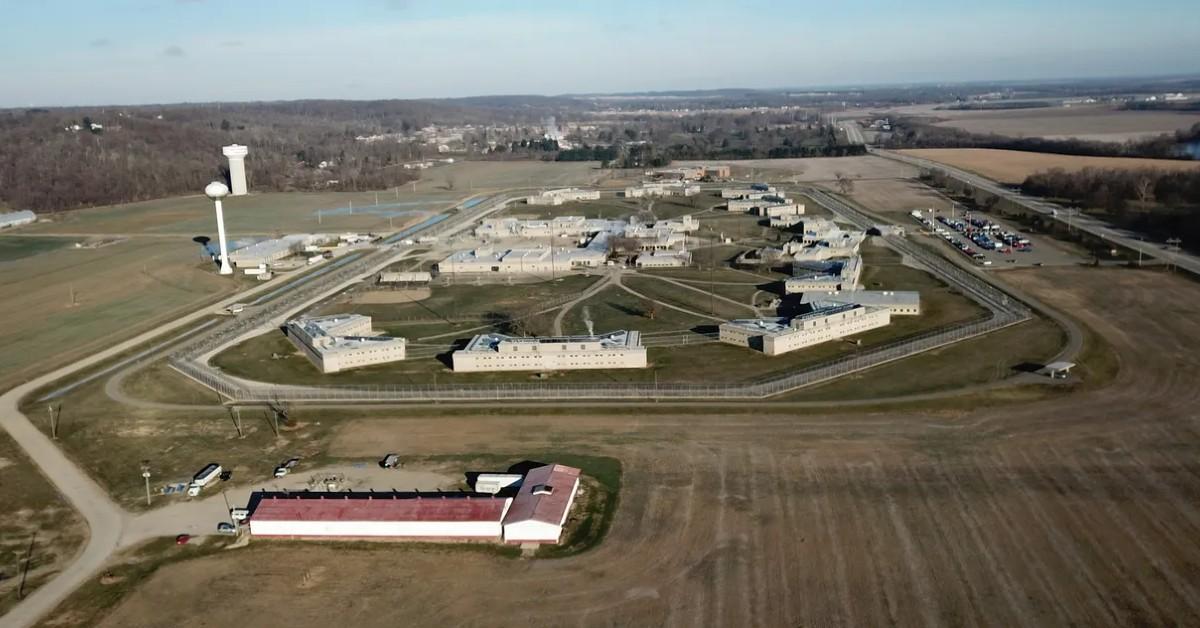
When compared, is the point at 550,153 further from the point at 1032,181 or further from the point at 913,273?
the point at 913,273

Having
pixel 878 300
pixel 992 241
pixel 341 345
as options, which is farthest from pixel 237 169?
pixel 878 300

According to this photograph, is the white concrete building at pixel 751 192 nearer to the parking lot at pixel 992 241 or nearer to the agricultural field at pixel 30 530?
the parking lot at pixel 992 241

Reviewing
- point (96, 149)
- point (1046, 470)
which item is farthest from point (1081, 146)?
point (96, 149)

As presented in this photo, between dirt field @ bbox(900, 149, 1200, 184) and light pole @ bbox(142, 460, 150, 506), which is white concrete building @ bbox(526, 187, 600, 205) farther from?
light pole @ bbox(142, 460, 150, 506)

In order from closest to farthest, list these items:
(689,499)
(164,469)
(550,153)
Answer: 1. (689,499)
2. (164,469)
3. (550,153)

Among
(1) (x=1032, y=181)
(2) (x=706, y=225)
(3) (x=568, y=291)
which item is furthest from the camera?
(1) (x=1032, y=181)

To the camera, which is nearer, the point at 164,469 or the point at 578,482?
the point at 578,482
